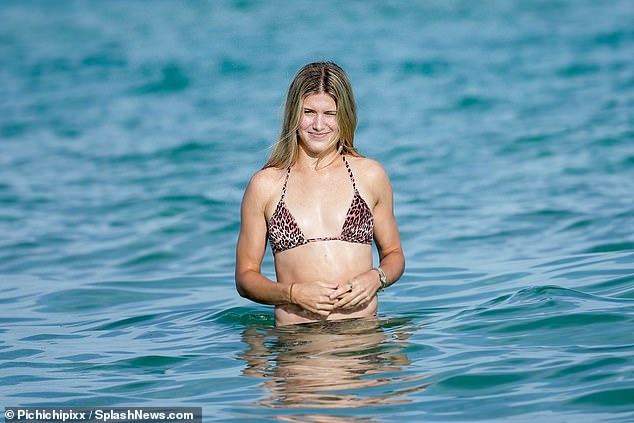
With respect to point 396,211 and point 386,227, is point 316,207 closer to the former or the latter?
point 386,227

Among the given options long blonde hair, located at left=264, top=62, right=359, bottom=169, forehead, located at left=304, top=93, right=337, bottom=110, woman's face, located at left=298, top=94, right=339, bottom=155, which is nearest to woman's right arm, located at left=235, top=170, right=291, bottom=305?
long blonde hair, located at left=264, top=62, right=359, bottom=169

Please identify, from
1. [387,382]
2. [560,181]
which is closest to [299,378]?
[387,382]

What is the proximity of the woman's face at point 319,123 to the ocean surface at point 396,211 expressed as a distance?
1.04 meters

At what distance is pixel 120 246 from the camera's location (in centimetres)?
1005

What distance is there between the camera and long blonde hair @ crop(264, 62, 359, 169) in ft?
19.8

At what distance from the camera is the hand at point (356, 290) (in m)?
5.82

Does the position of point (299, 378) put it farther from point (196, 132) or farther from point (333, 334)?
point (196, 132)

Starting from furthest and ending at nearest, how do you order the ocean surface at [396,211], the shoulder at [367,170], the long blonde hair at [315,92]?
1. the shoulder at [367,170]
2. the long blonde hair at [315,92]
3. the ocean surface at [396,211]

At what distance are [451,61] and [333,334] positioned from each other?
1581 cm

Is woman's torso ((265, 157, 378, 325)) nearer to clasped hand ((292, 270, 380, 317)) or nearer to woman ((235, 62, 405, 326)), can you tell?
woman ((235, 62, 405, 326))

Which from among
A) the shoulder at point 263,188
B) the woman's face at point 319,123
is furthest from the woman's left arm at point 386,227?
the shoulder at point 263,188

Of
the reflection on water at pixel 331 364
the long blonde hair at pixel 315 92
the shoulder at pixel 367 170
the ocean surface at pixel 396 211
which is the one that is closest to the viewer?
the reflection on water at pixel 331 364

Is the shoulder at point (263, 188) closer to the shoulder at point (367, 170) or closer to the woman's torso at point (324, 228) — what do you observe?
the woman's torso at point (324, 228)

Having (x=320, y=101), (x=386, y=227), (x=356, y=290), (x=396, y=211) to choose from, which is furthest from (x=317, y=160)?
(x=396, y=211)
